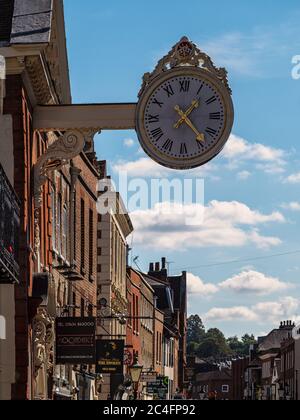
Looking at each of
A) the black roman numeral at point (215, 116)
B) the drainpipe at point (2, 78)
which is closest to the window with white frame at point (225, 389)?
the black roman numeral at point (215, 116)

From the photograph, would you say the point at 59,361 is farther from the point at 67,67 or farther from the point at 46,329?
the point at 67,67

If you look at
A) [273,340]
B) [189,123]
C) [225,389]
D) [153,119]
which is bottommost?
[225,389]

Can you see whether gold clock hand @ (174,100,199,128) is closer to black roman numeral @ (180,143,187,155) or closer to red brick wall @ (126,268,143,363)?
black roman numeral @ (180,143,187,155)

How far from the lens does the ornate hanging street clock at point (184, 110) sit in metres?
24.9

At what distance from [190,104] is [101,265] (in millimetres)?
25595

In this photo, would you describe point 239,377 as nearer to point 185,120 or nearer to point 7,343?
point 185,120

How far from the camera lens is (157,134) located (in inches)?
988

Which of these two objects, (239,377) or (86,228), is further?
(239,377)

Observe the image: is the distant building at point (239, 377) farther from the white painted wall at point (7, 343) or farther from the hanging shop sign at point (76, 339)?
the white painted wall at point (7, 343)

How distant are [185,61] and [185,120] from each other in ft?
4.34

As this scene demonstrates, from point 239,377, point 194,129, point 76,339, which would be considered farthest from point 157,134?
point 239,377

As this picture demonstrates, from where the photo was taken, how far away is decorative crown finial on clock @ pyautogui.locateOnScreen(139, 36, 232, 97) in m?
25.1

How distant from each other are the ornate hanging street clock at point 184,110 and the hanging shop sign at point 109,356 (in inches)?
488
